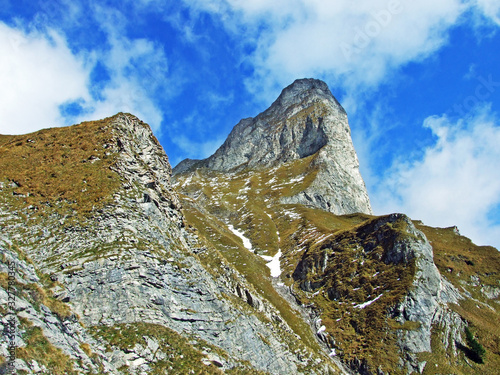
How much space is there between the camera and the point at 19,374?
49.3ft

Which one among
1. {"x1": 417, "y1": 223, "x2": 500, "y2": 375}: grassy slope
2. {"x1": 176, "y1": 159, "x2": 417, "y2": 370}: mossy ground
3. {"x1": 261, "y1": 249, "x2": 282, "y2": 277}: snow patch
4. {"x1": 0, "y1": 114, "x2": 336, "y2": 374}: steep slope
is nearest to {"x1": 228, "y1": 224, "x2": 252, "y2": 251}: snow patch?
{"x1": 176, "y1": 159, "x2": 417, "y2": 370}: mossy ground

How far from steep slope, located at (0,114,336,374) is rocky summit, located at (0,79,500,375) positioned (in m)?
0.14

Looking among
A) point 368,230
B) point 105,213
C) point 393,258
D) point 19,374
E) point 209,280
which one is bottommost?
point 19,374

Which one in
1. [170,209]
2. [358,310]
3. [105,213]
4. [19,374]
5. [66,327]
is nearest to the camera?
[19,374]

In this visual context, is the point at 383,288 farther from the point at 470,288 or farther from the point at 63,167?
the point at 63,167

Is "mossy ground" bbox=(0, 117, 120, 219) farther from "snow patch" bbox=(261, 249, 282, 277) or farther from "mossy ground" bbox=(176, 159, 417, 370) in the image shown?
"snow patch" bbox=(261, 249, 282, 277)

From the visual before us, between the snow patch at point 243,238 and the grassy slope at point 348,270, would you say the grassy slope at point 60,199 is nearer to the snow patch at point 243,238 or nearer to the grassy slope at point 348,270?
the grassy slope at point 348,270

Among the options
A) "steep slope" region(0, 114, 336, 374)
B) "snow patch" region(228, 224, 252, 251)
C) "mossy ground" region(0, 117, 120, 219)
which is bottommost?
"steep slope" region(0, 114, 336, 374)

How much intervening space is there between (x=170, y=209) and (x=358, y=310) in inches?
1570

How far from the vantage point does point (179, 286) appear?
1350 inches

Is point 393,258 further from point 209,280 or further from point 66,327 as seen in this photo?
point 66,327

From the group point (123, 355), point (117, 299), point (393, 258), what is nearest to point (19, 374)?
point (123, 355)

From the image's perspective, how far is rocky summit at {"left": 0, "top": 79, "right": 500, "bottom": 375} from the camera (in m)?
23.8

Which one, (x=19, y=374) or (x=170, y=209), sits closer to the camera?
(x=19, y=374)
